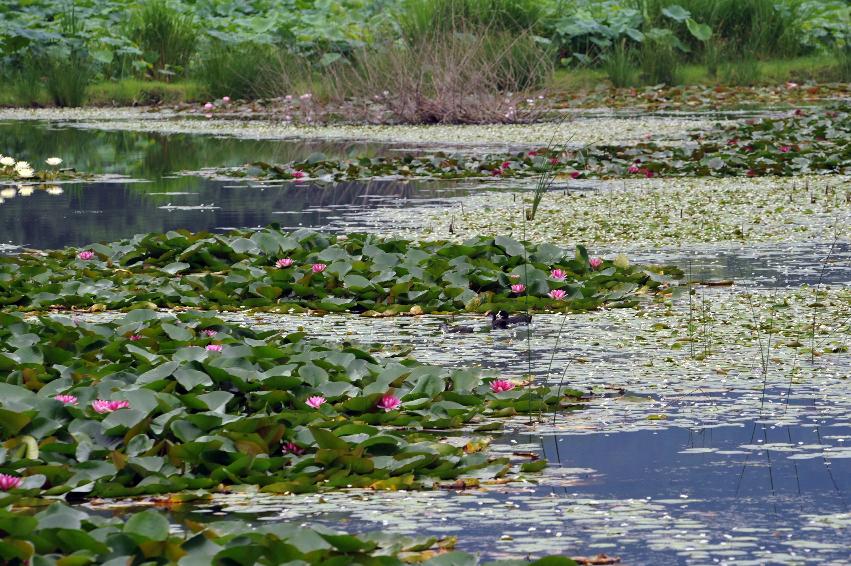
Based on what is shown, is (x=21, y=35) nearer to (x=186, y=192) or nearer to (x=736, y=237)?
(x=186, y=192)

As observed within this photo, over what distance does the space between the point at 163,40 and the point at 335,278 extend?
19746mm

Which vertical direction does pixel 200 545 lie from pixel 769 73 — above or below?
above

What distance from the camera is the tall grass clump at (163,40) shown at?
25938mm

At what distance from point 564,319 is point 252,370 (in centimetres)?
176

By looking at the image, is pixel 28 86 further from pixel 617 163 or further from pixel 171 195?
pixel 617 163

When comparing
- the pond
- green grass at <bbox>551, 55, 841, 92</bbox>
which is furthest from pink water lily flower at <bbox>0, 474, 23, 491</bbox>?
green grass at <bbox>551, 55, 841, 92</bbox>

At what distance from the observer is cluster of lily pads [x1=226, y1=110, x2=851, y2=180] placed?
12930 millimetres

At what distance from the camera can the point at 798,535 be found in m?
3.51

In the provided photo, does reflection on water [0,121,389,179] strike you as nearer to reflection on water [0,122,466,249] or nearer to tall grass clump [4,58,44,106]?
reflection on water [0,122,466,249]

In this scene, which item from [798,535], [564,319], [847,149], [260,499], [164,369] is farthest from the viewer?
[847,149]

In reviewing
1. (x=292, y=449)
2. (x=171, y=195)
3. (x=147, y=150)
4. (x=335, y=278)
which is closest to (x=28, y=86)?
(x=147, y=150)

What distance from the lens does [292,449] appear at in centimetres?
425

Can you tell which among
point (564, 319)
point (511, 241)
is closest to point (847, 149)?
point (511, 241)

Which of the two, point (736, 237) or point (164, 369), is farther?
point (736, 237)
